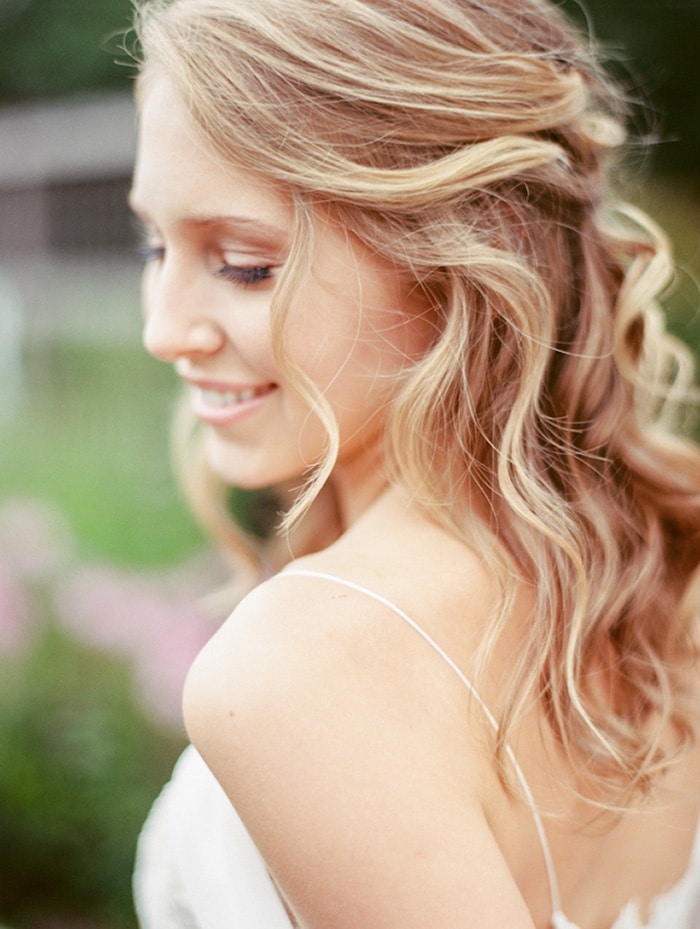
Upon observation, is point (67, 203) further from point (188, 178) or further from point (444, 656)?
point (444, 656)

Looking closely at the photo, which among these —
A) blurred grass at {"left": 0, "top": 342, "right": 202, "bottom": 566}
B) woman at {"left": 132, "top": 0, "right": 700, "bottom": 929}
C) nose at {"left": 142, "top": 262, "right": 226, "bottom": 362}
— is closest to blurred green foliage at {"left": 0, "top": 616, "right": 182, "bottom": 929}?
blurred grass at {"left": 0, "top": 342, "right": 202, "bottom": 566}

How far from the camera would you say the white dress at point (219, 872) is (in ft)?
4.50

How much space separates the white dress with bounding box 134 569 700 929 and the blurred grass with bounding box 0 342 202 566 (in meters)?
1.86

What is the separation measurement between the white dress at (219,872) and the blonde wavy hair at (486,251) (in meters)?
0.19

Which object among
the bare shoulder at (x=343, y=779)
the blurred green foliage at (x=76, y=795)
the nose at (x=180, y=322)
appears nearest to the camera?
the bare shoulder at (x=343, y=779)

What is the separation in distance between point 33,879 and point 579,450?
240 cm

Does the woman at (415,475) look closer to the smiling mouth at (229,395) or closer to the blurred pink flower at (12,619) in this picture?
the smiling mouth at (229,395)

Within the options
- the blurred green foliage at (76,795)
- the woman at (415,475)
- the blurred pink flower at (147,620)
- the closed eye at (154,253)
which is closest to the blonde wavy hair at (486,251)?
the woman at (415,475)

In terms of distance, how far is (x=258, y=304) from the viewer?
4.57ft

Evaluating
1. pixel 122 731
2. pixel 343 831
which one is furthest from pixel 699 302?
pixel 343 831

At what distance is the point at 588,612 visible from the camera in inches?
56.5

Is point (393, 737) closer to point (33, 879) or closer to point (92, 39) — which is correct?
point (33, 879)

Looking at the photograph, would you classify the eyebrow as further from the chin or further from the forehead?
the chin

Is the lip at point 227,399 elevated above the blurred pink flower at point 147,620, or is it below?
above
